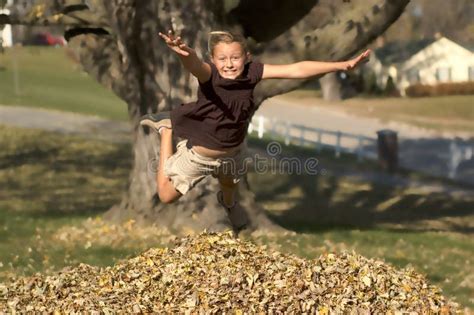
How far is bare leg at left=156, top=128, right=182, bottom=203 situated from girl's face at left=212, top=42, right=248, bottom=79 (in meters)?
1.26

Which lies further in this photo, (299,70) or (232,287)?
(299,70)

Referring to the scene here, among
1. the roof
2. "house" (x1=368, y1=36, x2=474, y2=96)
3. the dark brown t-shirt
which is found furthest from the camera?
the roof

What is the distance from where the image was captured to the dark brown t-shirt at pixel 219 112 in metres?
9.29

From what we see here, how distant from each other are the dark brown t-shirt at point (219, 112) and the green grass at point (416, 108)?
3862 cm

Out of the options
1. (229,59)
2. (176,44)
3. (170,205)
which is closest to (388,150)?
(170,205)

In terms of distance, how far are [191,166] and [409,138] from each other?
1290 inches

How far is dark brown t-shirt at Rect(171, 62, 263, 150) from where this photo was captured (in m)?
9.29

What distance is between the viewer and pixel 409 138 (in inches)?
1649

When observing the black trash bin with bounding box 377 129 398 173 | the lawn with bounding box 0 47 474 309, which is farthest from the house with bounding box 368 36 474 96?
the black trash bin with bounding box 377 129 398 173

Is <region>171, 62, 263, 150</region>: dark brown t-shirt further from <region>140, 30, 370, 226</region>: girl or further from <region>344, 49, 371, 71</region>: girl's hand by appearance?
<region>344, 49, 371, 71</region>: girl's hand

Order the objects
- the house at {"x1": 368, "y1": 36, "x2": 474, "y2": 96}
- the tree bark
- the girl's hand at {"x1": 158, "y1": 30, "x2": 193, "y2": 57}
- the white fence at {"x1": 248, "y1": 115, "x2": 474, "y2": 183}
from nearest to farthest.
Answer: the girl's hand at {"x1": 158, "y1": 30, "x2": 193, "y2": 57} → the tree bark → the white fence at {"x1": 248, "y1": 115, "x2": 474, "y2": 183} → the house at {"x1": 368, "y1": 36, "x2": 474, "y2": 96}

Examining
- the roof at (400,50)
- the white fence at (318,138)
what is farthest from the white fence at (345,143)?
the roof at (400,50)

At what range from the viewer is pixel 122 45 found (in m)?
16.2

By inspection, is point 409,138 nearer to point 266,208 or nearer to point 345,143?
point 345,143
